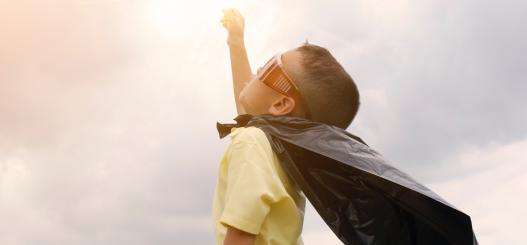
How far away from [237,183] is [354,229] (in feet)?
2.73

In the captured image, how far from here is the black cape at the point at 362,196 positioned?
11.8 ft

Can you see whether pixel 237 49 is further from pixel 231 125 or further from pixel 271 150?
pixel 271 150

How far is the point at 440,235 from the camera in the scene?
3.59 metres

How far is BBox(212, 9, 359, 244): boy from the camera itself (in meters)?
3.30

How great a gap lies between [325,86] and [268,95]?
43 centimetres

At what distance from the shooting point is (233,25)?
5254 millimetres

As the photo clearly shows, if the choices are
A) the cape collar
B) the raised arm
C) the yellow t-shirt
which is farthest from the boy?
the raised arm

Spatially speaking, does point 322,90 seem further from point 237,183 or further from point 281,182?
point 237,183

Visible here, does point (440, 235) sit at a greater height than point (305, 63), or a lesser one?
lesser

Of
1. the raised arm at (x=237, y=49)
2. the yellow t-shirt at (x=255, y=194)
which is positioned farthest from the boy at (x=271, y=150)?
the raised arm at (x=237, y=49)

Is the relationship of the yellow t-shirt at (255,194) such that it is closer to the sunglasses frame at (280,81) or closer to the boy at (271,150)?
the boy at (271,150)

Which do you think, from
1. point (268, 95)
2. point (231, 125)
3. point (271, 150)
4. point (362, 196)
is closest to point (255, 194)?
point (271, 150)

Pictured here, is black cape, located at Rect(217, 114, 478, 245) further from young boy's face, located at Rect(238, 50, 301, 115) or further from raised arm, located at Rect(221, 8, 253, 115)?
raised arm, located at Rect(221, 8, 253, 115)

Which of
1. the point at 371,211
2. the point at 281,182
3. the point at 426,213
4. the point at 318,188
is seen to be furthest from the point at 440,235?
the point at 281,182
